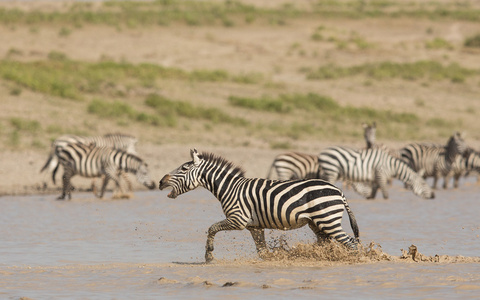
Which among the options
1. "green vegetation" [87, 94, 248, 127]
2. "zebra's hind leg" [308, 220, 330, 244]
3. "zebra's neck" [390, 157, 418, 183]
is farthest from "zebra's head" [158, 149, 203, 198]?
"green vegetation" [87, 94, 248, 127]

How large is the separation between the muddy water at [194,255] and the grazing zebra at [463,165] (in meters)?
2.37

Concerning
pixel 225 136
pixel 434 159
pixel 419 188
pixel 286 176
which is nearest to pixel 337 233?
pixel 286 176

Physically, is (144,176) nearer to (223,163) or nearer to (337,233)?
(223,163)

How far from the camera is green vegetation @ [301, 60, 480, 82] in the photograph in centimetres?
2917

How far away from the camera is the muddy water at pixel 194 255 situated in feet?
21.5

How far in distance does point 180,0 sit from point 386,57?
2444 cm

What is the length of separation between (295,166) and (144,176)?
2761 mm

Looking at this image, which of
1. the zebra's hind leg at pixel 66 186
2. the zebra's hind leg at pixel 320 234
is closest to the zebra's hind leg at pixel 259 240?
the zebra's hind leg at pixel 320 234

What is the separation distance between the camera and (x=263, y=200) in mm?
7438

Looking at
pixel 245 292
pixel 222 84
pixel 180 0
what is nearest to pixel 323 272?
pixel 245 292

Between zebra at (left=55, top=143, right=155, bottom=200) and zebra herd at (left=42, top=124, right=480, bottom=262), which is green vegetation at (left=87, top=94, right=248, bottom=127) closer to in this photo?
zebra herd at (left=42, top=124, right=480, bottom=262)

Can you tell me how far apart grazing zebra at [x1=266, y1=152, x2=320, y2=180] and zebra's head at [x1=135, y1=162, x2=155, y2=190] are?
2.23 metres

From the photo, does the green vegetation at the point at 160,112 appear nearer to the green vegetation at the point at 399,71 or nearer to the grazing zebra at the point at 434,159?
the grazing zebra at the point at 434,159

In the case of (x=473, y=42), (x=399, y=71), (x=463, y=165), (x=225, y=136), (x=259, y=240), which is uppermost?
(x=473, y=42)
